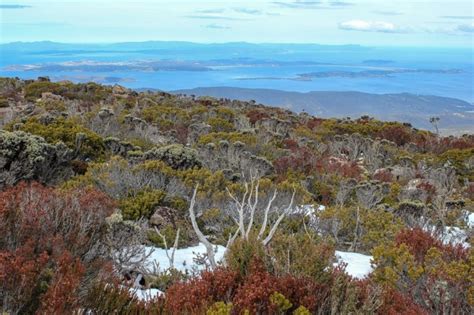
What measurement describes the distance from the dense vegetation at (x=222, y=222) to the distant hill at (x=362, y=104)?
302 feet

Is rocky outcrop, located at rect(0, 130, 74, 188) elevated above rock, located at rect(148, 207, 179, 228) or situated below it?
above

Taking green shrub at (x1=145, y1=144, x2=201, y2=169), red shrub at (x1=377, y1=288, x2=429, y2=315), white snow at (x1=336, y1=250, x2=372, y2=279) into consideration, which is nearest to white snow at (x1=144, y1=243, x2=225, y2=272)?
white snow at (x1=336, y1=250, x2=372, y2=279)

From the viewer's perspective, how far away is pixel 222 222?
759cm

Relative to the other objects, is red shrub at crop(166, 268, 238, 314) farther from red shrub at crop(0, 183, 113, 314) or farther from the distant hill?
the distant hill

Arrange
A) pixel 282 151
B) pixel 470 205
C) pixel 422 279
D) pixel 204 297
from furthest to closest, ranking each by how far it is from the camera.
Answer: pixel 282 151 → pixel 470 205 → pixel 422 279 → pixel 204 297

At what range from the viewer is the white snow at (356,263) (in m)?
6.00

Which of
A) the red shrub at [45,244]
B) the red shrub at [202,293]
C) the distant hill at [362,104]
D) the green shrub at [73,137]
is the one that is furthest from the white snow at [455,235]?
the distant hill at [362,104]

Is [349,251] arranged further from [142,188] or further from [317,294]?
[317,294]

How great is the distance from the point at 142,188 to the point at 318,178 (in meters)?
5.80

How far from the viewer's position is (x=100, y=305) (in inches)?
131

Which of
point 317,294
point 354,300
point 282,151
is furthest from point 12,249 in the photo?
point 282,151

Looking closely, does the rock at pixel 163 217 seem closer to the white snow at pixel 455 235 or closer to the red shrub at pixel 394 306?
the white snow at pixel 455 235

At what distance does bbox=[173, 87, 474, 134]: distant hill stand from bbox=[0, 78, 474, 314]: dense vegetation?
302 ft

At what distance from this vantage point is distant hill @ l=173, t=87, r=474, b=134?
11112 cm
